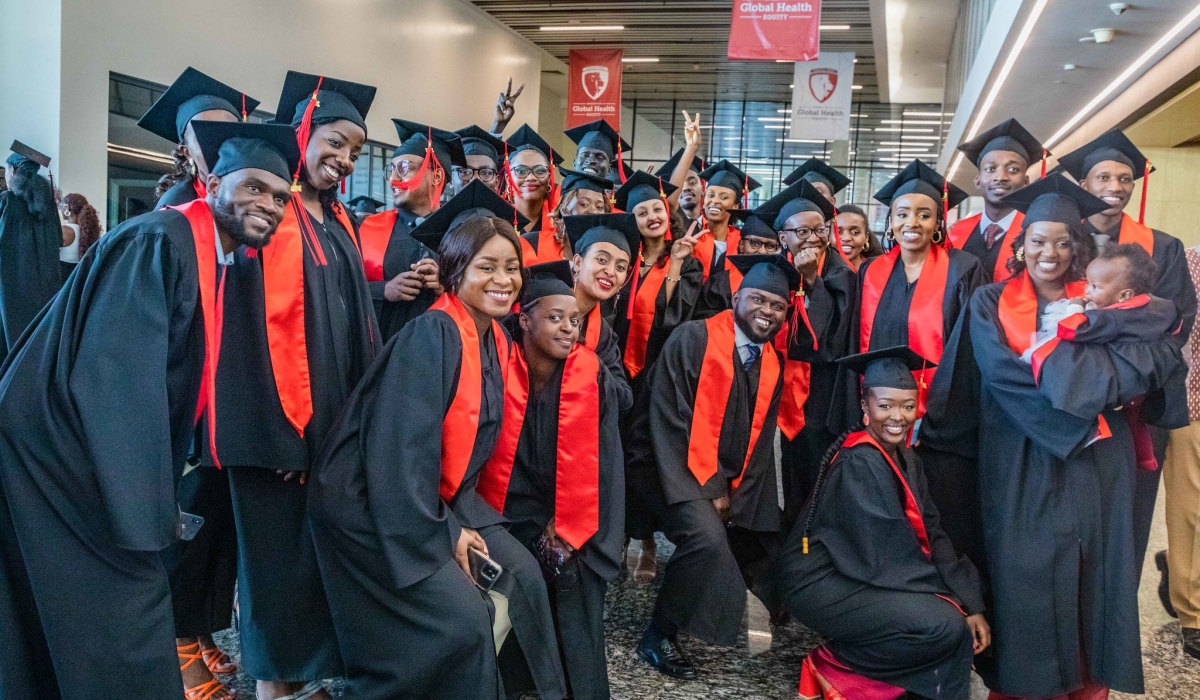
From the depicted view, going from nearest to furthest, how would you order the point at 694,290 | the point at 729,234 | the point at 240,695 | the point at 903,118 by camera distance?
1. the point at 240,695
2. the point at 694,290
3. the point at 729,234
4. the point at 903,118

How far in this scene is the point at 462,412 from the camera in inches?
105

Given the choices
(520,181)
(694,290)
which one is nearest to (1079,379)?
(694,290)

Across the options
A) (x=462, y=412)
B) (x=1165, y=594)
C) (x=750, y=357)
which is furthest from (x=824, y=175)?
(x=462, y=412)

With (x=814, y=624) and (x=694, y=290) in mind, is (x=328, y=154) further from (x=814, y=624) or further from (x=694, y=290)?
(x=814, y=624)

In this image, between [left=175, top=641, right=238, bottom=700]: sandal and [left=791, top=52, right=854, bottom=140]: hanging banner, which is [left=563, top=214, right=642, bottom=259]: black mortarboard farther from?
[left=791, top=52, right=854, bottom=140]: hanging banner

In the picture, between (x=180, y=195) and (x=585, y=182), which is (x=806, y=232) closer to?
(x=585, y=182)

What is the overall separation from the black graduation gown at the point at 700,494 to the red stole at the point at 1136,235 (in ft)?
4.87

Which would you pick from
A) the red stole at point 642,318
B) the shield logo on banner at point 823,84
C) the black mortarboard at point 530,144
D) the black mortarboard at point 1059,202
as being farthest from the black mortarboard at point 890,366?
the shield logo on banner at point 823,84

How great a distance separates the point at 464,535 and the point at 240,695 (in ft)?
3.69

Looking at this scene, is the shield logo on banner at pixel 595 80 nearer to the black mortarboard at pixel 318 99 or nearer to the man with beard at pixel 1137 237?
the man with beard at pixel 1137 237

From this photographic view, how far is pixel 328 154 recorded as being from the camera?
9.78 ft

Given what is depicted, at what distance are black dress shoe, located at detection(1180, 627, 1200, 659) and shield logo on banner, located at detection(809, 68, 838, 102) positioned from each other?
10.3 m

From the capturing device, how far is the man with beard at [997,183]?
156 inches

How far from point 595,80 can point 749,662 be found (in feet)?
42.5
